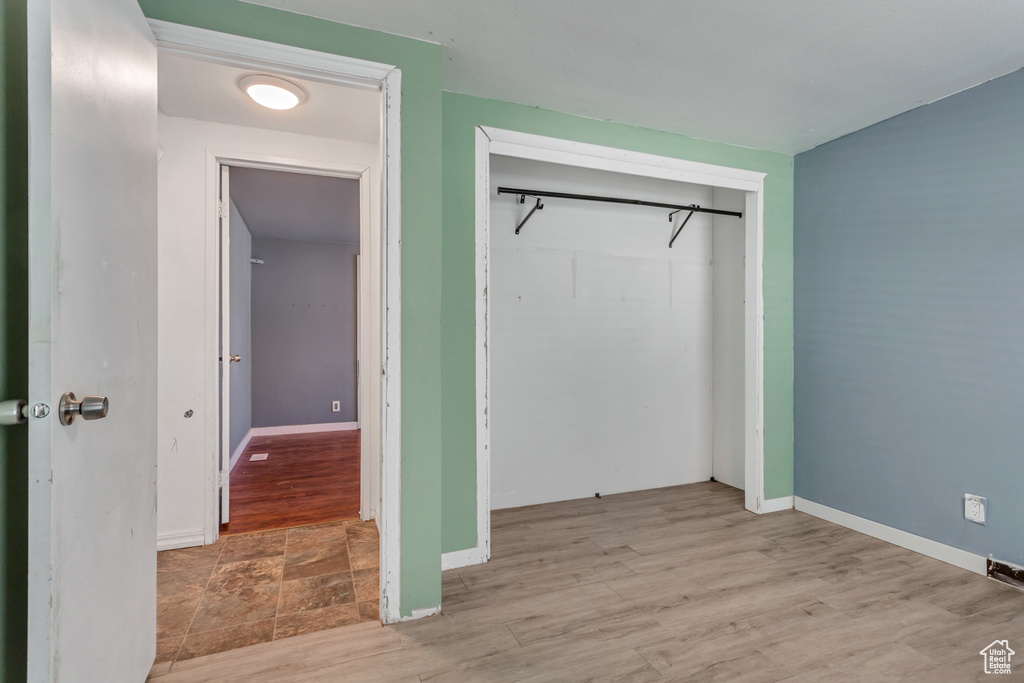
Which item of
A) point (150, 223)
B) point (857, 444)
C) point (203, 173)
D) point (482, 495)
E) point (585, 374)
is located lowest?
point (482, 495)

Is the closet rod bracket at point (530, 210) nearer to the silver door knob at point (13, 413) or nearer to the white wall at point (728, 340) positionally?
the white wall at point (728, 340)

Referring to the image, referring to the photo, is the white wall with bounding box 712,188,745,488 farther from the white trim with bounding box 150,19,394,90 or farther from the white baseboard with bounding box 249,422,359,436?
the white baseboard with bounding box 249,422,359,436

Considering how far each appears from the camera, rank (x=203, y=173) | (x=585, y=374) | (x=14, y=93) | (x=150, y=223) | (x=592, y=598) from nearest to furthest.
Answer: (x=14, y=93), (x=150, y=223), (x=592, y=598), (x=203, y=173), (x=585, y=374)

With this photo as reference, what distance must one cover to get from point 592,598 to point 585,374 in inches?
60.8

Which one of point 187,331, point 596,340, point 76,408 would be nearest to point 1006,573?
point 596,340

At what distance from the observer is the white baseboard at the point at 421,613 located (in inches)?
76.2

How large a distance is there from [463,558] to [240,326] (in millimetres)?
3704

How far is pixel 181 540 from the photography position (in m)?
2.63

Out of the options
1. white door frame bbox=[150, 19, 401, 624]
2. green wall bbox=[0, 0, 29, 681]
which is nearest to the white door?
Result: green wall bbox=[0, 0, 29, 681]

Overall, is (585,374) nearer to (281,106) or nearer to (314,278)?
(281,106)

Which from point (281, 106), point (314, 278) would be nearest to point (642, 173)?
point (281, 106)

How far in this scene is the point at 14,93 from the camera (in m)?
1.09

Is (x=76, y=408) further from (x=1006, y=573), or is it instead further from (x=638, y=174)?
(x=1006, y=573)

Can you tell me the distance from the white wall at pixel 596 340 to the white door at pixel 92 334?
74.5 inches
